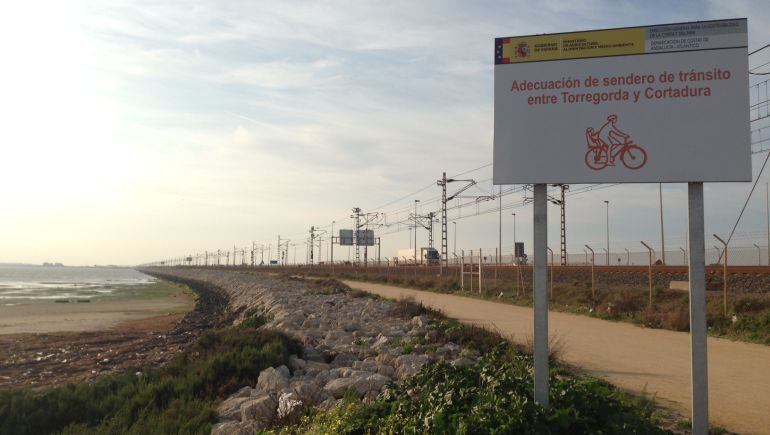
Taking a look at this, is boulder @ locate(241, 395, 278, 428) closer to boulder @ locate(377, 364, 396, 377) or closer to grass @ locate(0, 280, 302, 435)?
grass @ locate(0, 280, 302, 435)

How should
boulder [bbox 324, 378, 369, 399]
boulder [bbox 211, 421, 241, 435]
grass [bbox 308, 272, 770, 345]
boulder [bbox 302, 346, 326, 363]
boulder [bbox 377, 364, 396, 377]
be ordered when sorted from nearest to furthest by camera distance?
boulder [bbox 211, 421, 241, 435], boulder [bbox 324, 378, 369, 399], boulder [bbox 377, 364, 396, 377], boulder [bbox 302, 346, 326, 363], grass [bbox 308, 272, 770, 345]

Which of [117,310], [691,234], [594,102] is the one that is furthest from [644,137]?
[117,310]

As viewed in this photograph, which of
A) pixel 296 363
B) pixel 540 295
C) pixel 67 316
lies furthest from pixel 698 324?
pixel 67 316

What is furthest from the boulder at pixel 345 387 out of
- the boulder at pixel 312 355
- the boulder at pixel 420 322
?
the boulder at pixel 420 322

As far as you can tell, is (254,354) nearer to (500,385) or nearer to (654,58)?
(500,385)

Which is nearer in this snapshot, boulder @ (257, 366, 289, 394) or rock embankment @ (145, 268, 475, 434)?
rock embankment @ (145, 268, 475, 434)

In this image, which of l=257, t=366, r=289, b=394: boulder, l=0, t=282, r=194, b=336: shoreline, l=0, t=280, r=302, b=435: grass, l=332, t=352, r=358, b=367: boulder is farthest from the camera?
l=0, t=282, r=194, b=336: shoreline

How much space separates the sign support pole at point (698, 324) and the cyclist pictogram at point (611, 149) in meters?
0.69

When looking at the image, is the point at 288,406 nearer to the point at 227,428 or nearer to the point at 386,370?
the point at 227,428

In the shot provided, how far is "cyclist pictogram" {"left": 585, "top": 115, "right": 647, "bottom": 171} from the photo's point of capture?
209 inches

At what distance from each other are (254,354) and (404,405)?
5026 millimetres

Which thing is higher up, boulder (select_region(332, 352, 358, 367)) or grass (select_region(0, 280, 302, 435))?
boulder (select_region(332, 352, 358, 367))

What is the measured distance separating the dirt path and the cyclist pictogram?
2.94 m

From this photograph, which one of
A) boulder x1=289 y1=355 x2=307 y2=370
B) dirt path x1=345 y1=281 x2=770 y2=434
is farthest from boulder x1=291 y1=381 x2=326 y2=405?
dirt path x1=345 y1=281 x2=770 y2=434
